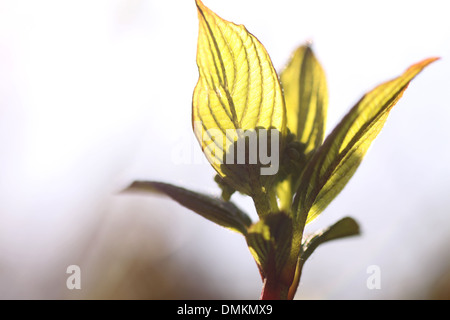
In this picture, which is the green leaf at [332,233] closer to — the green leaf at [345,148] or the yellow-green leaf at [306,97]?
the green leaf at [345,148]

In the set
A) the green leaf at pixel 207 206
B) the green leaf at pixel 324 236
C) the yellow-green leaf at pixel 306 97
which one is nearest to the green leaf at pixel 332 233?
the green leaf at pixel 324 236

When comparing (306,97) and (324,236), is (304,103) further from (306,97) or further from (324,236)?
(324,236)

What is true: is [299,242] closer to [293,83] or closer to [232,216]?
[232,216]

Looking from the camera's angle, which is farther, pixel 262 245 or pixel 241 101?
pixel 241 101

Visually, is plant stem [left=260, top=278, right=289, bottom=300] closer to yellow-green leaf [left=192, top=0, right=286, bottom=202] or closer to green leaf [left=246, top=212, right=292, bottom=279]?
green leaf [left=246, top=212, right=292, bottom=279]
